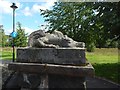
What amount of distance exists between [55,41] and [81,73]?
114 cm

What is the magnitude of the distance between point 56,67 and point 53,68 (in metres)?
0.07

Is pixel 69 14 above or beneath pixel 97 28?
above

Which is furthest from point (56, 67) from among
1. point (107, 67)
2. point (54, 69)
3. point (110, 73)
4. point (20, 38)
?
point (20, 38)

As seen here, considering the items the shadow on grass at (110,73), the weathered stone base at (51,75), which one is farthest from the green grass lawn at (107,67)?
the weathered stone base at (51,75)

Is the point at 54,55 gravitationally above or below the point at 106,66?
above

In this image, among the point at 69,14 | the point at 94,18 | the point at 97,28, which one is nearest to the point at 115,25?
the point at 94,18

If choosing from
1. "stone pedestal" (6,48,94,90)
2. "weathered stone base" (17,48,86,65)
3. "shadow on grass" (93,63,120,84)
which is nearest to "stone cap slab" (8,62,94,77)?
"stone pedestal" (6,48,94,90)

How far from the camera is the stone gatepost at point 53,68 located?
14.5ft

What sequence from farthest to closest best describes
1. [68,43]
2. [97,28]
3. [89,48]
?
1. [89,48]
2. [97,28]
3. [68,43]

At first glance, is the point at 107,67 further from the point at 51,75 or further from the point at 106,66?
the point at 51,75

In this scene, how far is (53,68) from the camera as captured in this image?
4.48 m

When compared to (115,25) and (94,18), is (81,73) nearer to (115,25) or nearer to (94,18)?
(115,25)

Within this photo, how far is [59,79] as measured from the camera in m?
4.65

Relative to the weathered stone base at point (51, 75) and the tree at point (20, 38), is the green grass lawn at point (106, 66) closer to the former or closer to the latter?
the weathered stone base at point (51, 75)
